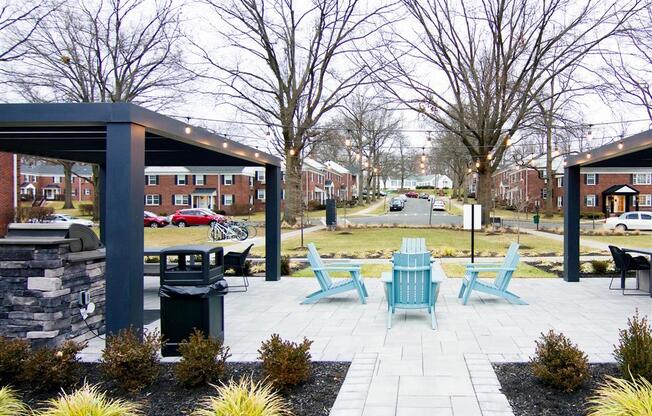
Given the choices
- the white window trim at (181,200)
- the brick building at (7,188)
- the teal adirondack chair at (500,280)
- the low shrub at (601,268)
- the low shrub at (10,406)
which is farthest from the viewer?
the white window trim at (181,200)

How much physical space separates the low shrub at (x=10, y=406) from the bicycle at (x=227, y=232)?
813 inches

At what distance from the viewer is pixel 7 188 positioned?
2233 cm

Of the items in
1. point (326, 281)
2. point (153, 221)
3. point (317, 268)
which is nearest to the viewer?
point (317, 268)

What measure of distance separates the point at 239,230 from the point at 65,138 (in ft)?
59.0

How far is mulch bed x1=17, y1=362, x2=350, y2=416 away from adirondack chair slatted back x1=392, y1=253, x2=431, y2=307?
230 cm

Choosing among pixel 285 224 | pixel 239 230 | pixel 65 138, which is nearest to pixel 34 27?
pixel 239 230

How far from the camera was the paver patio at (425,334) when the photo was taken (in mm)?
4617

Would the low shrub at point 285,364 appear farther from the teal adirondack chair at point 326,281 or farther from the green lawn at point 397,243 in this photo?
the green lawn at point 397,243

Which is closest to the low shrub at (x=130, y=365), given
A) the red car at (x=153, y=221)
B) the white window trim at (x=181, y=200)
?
the red car at (x=153, y=221)

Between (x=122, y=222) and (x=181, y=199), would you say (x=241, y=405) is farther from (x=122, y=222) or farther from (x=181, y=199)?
(x=181, y=199)

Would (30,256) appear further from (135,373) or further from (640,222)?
(640,222)

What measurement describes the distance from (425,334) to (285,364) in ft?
9.21

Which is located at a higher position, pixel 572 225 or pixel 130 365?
pixel 572 225

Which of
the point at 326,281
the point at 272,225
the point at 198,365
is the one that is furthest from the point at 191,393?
the point at 272,225
